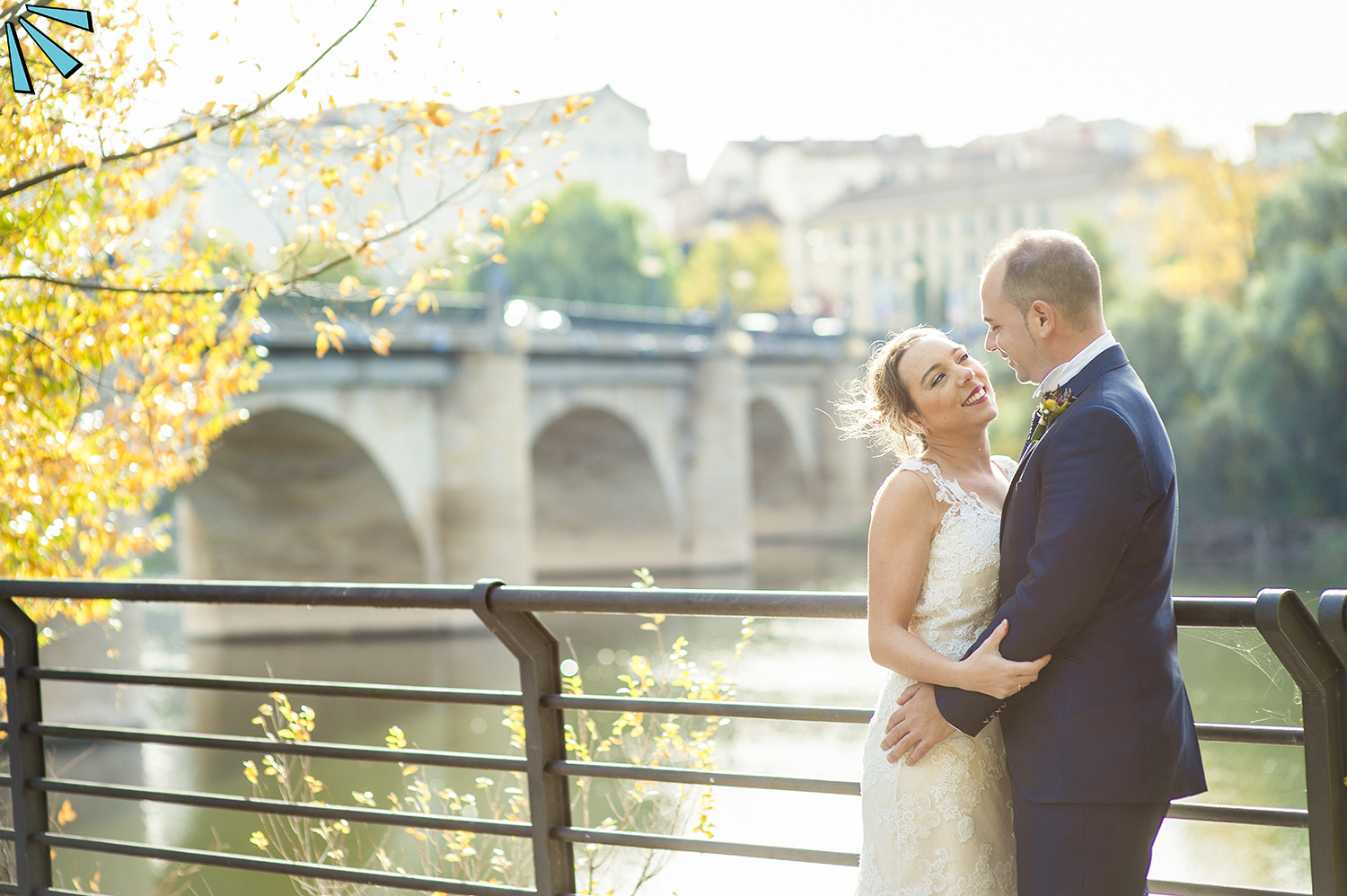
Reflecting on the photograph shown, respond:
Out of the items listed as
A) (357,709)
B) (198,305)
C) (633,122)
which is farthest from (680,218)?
(198,305)

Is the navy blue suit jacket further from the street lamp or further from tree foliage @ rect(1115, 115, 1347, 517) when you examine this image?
the street lamp

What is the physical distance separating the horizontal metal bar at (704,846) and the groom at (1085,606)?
51 cm

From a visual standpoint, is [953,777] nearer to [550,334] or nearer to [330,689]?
[330,689]

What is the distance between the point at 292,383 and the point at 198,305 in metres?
17.3

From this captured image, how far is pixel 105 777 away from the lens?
15047mm

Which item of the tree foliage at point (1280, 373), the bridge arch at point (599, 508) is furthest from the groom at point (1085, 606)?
the bridge arch at point (599, 508)

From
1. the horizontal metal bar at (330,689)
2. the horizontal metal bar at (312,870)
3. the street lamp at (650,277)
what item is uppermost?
the street lamp at (650,277)

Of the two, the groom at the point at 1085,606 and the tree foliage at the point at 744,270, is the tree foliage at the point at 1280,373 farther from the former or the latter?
the tree foliage at the point at 744,270

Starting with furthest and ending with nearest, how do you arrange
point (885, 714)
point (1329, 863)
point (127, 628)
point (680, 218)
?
point (680, 218) < point (127, 628) < point (885, 714) < point (1329, 863)

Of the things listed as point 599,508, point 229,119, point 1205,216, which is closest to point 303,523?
point 599,508

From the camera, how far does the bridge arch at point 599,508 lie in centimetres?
3438

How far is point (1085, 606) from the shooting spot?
2027 millimetres

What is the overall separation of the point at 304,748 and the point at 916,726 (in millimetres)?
1539

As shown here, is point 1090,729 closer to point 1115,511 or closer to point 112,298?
point 1115,511
